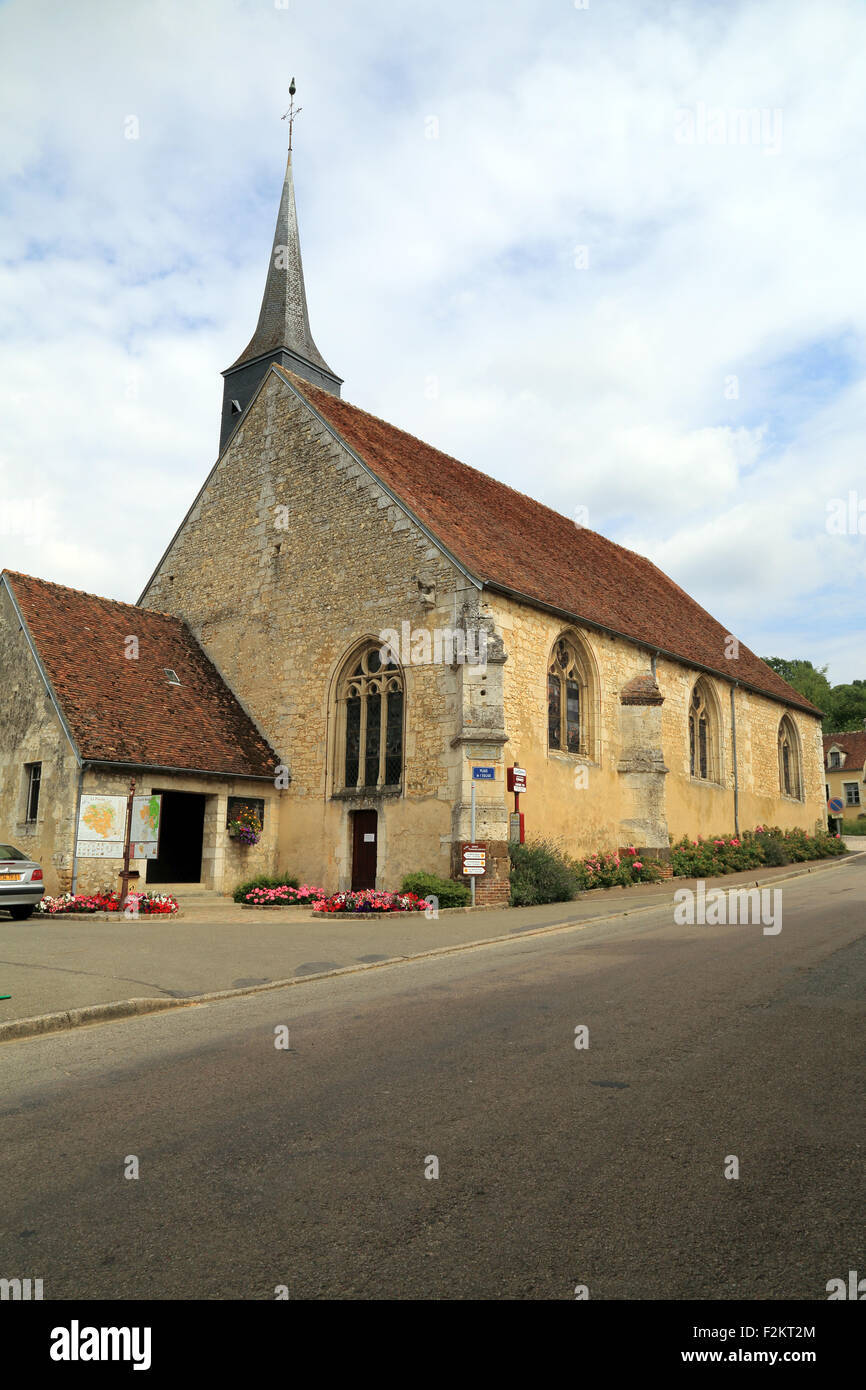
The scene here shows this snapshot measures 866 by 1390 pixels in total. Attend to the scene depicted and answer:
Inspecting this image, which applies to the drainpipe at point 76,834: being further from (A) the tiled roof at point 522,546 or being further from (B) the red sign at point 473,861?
(A) the tiled roof at point 522,546

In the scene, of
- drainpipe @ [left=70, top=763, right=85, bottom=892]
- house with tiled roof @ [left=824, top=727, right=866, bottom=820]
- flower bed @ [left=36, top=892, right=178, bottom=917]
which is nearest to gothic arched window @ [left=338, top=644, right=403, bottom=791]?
flower bed @ [left=36, top=892, right=178, bottom=917]

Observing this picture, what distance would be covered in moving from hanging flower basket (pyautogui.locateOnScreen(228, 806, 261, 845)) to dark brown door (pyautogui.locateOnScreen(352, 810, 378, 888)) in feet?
7.62

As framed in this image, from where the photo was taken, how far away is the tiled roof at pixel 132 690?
59.0 feet

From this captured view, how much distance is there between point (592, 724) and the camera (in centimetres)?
2089

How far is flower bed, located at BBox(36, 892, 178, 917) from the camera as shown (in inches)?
627

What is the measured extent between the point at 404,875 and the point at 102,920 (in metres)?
5.46

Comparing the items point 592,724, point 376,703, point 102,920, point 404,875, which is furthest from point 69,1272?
point 592,724

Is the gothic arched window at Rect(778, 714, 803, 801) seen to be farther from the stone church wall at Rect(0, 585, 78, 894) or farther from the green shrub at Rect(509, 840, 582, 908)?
the stone church wall at Rect(0, 585, 78, 894)

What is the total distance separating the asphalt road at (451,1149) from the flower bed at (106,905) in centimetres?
915

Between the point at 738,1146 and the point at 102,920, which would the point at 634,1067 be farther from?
the point at 102,920

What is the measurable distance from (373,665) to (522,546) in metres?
4.99

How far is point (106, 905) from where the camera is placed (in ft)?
53.8

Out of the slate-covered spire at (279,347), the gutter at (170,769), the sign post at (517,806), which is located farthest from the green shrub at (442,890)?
the slate-covered spire at (279,347)

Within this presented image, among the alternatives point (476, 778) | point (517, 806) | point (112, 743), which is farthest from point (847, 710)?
point (112, 743)
